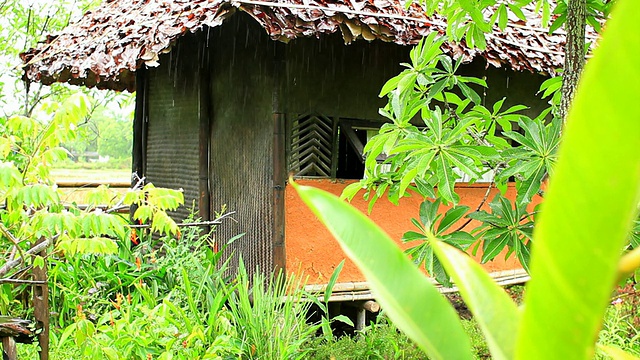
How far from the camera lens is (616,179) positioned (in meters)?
0.36

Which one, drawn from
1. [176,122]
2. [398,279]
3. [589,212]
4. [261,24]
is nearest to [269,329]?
[261,24]

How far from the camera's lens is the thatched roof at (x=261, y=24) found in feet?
12.6

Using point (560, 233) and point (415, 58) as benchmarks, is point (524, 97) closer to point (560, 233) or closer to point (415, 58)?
point (415, 58)

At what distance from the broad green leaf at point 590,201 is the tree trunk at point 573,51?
185 cm

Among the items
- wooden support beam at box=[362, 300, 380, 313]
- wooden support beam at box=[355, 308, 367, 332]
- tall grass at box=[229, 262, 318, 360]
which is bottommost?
wooden support beam at box=[355, 308, 367, 332]

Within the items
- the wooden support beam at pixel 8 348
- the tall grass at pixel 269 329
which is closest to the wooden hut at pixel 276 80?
the tall grass at pixel 269 329

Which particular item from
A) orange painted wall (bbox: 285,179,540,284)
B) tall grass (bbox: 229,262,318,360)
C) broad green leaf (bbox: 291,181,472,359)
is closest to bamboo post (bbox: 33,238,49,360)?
tall grass (bbox: 229,262,318,360)

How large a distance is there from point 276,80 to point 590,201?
438cm

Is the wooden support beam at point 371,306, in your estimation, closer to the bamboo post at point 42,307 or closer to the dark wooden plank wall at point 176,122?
the dark wooden plank wall at point 176,122

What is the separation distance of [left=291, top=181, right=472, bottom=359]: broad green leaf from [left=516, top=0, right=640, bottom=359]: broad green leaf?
0.13 metres

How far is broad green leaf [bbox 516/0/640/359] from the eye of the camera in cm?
35

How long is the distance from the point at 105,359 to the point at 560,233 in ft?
11.1

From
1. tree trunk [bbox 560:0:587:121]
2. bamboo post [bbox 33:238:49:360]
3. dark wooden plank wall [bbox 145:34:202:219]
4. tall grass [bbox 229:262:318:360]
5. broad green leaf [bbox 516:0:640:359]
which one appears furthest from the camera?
dark wooden plank wall [bbox 145:34:202:219]

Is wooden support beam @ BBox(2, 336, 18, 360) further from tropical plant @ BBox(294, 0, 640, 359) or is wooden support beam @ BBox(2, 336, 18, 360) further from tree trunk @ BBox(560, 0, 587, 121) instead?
tropical plant @ BBox(294, 0, 640, 359)
